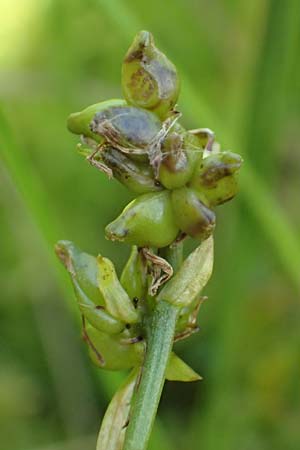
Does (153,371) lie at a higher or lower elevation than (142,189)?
lower

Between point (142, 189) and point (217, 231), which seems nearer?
point (142, 189)

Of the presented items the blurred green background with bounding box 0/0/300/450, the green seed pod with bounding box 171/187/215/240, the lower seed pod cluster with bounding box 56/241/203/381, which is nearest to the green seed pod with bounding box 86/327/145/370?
the lower seed pod cluster with bounding box 56/241/203/381

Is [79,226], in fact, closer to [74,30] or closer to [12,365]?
[12,365]

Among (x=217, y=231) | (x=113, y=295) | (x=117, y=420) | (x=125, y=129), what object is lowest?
(x=217, y=231)

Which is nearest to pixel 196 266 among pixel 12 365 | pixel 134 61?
pixel 134 61

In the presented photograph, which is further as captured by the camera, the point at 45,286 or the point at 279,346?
the point at 45,286

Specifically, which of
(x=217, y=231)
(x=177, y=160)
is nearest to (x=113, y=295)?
(x=177, y=160)

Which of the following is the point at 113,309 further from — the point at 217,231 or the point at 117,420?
the point at 217,231
